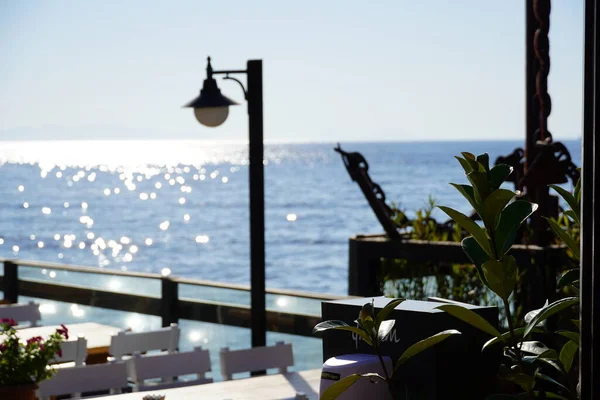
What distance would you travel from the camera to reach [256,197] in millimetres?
5508

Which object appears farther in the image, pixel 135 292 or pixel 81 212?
pixel 81 212

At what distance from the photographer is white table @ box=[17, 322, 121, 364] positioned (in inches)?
216

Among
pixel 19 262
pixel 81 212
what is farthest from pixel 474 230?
pixel 81 212

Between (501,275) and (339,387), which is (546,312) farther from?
(339,387)

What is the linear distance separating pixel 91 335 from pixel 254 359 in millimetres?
1439

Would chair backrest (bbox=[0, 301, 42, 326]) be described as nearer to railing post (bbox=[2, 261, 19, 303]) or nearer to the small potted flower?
railing post (bbox=[2, 261, 19, 303])

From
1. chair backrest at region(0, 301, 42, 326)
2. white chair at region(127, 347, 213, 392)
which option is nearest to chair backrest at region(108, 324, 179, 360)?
white chair at region(127, 347, 213, 392)

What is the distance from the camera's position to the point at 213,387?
4172 mm

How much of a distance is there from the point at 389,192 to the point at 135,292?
52421 millimetres

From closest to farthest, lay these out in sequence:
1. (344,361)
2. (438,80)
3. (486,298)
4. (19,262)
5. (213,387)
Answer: (344,361)
(213,387)
(486,298)
(19,262)
(438,80)

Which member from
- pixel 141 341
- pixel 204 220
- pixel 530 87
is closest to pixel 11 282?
pixel 141 341

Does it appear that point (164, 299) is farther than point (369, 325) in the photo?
Yes

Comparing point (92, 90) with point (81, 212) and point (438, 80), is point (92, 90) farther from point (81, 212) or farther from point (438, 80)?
point (438, 80)

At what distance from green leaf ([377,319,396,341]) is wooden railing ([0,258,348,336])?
378 cm
